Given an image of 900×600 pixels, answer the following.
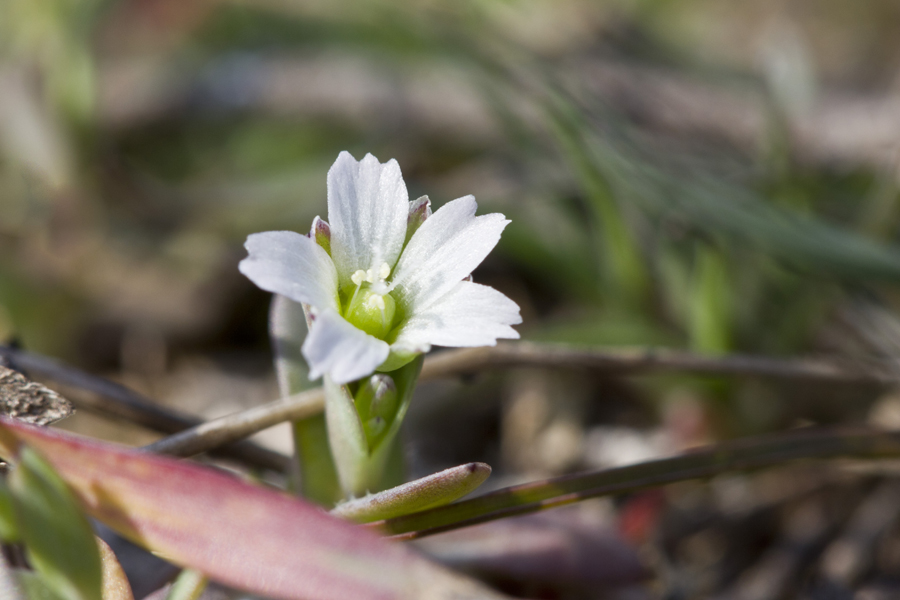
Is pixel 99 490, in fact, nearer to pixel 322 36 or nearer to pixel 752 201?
pixel 752 201

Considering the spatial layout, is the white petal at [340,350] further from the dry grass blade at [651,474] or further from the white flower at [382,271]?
the dry grass blade at [651,474]

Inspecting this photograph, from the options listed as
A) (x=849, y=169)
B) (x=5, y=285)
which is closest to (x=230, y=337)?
(x=5, y=285)

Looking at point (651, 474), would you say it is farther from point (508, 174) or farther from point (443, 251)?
point (508, 174)

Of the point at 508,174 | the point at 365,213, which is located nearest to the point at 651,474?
the point at 365,213

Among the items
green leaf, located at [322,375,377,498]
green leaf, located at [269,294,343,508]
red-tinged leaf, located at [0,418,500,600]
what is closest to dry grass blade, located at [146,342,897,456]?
green leaf, located at [269,294,343,508]

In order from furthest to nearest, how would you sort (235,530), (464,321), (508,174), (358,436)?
(508,174) → (358,436) → (464,321) → (235,530)

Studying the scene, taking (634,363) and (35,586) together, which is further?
(634,363)

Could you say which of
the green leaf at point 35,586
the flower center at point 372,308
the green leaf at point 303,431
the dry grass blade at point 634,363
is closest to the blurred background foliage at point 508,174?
the dry grass blade at point 634,363

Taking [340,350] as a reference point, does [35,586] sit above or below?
below
